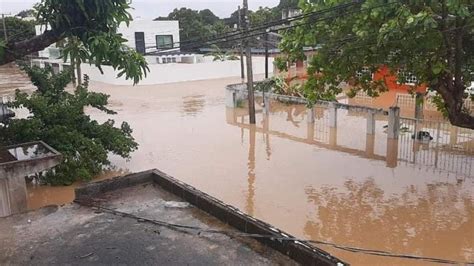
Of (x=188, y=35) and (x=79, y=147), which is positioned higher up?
(x=188, y=35)

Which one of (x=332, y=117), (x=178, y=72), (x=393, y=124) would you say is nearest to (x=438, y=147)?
(x=393, y=124)

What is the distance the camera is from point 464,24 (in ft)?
26.3

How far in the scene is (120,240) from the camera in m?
5.95

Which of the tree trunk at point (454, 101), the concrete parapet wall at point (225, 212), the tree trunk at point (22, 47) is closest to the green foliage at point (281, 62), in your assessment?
the tree trunk at point (454, 101)

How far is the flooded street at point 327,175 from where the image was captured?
9.52 meters

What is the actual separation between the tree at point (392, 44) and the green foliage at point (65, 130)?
6.13m

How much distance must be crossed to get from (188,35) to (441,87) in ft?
144

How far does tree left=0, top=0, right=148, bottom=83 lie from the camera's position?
5.87 meters

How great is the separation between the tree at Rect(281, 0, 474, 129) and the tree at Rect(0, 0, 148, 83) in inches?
151

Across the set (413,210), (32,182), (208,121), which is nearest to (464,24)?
(413,210)

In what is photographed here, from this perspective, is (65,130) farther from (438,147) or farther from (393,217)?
(438,147)

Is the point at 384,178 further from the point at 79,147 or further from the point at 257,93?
the point at 257,93

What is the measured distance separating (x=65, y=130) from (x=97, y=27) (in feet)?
23.2

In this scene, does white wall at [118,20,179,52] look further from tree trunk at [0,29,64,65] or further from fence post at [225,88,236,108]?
tree trunk at [0,29,64,65]
